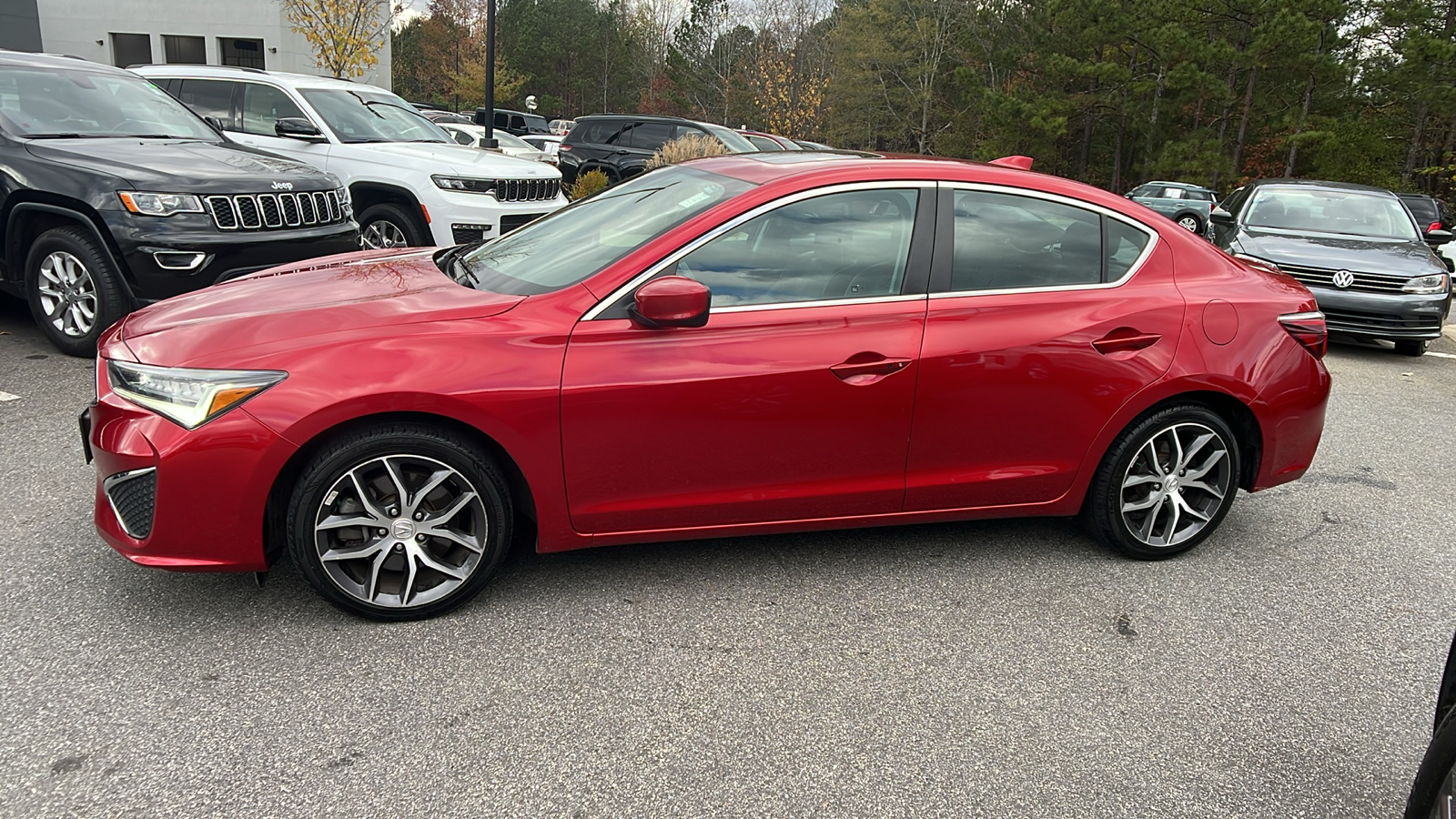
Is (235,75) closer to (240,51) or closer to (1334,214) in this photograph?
(1334,214)

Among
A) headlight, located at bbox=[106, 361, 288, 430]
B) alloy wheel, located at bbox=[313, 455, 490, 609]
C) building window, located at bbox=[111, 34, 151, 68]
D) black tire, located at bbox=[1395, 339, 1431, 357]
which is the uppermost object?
building window, located at bbox=[111, 34, 151, 68]

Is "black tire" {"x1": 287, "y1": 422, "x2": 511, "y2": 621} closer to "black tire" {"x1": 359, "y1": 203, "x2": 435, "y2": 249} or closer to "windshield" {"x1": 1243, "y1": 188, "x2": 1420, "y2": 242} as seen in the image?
"black tire" {"x1": 359, "y1": 203, "x2": 435, "y2": 249}

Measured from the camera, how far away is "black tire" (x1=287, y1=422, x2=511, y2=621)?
125 inches

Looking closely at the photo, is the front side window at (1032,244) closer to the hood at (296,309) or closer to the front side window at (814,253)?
the front side window at (814,253)

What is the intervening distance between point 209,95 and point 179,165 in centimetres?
390

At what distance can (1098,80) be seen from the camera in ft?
128

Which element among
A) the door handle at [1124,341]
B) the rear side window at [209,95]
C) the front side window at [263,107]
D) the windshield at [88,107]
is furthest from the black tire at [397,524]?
the rear side window at [209,95]

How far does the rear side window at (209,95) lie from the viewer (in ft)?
32.0

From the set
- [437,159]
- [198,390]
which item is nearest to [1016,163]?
[198,390]

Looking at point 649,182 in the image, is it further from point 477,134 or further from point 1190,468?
point 477,134

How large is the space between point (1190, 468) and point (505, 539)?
2.75 m

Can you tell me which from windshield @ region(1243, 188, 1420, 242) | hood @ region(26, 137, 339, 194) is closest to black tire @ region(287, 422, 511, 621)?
hood @ region(26, 137, 339, 194)

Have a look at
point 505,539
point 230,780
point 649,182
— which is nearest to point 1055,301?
point 649,182

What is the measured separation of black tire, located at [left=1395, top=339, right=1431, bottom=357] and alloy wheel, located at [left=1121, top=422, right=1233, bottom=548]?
7212 millimetres
